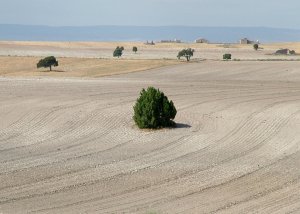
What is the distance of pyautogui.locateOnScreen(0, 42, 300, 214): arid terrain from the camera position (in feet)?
58.5

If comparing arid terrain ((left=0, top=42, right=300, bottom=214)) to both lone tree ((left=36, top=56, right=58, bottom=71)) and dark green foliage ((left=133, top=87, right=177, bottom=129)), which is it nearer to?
dark green foliage ((left=133, top=87, right=177, bottom=129))

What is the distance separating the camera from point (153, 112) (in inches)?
1217

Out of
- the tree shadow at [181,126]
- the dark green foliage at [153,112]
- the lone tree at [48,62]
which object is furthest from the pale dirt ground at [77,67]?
the dark green foliage at [153,112]

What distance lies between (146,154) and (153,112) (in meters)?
6.43

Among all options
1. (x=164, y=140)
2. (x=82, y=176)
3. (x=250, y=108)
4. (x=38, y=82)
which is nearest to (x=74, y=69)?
(x=38, y=82)

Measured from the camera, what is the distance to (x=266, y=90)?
48656mm

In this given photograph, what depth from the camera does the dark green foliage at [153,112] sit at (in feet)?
101

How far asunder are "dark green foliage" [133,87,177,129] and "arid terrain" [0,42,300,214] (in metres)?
0.66

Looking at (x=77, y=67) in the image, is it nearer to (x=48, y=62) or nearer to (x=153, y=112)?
(x=48, y=62)

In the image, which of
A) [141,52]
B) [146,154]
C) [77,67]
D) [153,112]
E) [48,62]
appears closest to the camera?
[146,154]

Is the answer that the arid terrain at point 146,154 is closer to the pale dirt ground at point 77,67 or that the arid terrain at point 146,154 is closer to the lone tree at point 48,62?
the pale dirt ground at point 77,67

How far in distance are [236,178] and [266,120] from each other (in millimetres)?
12780

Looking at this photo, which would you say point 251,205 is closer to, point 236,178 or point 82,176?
point 236,178

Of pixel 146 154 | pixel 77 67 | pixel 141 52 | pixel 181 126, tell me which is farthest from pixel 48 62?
pixel 146 154
